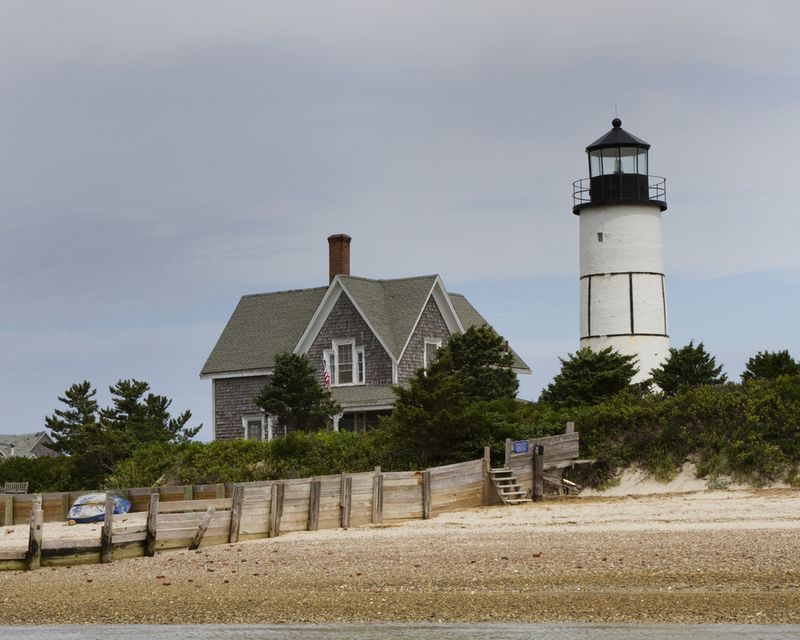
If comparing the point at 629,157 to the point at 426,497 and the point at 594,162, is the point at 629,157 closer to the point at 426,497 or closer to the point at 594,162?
the point at 594,162

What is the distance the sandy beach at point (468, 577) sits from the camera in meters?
19.1

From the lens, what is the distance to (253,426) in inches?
2100

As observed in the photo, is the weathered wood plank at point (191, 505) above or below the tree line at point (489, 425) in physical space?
below

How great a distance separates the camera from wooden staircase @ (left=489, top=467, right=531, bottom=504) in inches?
1330

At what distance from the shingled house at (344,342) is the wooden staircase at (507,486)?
13.8m

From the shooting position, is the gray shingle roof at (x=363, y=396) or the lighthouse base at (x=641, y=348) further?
the lighthouse base at (x=641, y=348)

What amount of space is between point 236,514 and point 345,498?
3110 millimetres

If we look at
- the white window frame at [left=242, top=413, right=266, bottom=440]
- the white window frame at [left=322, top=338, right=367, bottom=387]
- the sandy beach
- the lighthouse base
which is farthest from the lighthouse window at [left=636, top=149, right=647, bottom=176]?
the sandy beach

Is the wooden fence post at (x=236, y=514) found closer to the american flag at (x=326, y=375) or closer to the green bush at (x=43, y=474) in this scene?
the american flag at (x=326, y=375)

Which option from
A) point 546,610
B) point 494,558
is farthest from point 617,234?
point 546,610

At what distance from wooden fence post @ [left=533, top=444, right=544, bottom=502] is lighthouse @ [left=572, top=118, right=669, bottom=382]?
1436 centimetres

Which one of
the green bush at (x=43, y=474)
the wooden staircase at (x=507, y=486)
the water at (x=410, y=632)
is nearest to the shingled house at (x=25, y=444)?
the green bush at (x=43, y=474)

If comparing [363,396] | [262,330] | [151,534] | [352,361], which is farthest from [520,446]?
[262,330]

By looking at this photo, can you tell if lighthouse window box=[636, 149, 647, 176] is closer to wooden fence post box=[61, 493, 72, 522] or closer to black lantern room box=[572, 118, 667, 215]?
black lantern room box=[572, 118, 667, 215]
